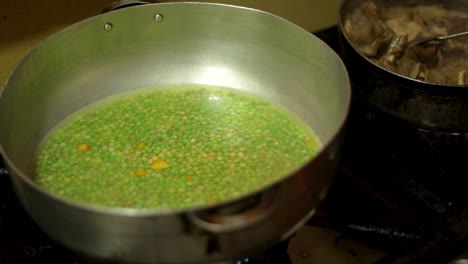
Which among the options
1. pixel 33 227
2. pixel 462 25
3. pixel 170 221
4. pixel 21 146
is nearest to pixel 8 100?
pixel 21 146

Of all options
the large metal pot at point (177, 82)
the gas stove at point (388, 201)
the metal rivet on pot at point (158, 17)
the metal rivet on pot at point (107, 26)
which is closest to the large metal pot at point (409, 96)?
the gas stove at point (388, 201)

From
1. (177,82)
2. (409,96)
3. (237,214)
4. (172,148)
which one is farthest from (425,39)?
(237,214)

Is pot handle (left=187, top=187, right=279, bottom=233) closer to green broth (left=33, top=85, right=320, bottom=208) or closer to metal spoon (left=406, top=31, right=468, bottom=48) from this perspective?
green broth (left=33, top=85, right=320, bottom=208)

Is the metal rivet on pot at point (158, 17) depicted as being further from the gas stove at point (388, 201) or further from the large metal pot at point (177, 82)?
the gas stove at point (388, 201)

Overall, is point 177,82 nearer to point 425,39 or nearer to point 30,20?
point 30,20

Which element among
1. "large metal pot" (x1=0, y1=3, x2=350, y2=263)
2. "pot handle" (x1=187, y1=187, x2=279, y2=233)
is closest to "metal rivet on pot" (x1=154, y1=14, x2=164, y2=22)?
"large metal pot" (x1=0, y1=3, x2=350, y2=263)

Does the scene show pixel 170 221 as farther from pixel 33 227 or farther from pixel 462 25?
pixel 462 25

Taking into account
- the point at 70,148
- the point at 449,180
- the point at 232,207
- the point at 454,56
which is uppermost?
the point at 232,207
